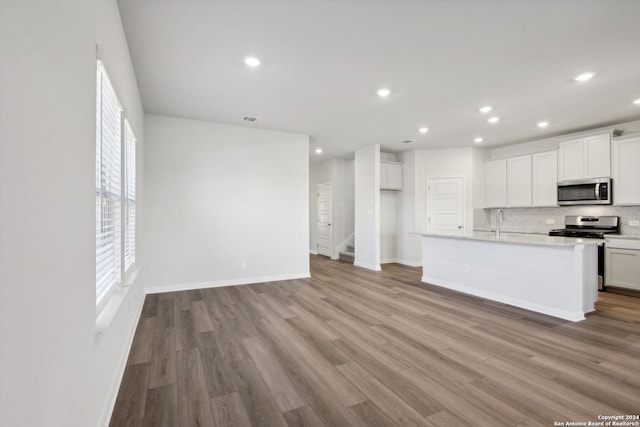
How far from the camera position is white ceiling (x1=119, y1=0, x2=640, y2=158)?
7.39 ft

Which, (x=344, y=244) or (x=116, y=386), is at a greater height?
(x=344, y=244)

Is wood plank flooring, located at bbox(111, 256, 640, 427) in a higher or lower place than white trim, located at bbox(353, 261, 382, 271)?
lower

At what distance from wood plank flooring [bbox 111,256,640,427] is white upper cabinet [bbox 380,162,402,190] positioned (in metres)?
3.56

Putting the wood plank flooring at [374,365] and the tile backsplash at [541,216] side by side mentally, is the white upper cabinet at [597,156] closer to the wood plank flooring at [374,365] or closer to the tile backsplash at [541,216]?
the tile backsplash at [541,216]

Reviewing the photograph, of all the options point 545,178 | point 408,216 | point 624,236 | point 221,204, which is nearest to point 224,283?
point 221,204

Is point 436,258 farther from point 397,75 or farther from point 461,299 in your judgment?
point 397,75

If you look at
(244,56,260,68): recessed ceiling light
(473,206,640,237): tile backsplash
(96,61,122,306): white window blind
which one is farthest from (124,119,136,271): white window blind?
(473,206,640,237): tile backsplash

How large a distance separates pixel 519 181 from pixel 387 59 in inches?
187

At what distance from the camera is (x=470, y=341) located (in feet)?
9.43

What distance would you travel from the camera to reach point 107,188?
6.72 ft

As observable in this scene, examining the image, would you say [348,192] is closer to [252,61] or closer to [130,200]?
[252,61]

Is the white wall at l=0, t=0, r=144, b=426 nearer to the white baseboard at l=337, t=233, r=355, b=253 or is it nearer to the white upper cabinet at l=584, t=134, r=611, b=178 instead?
the white upper cabinet at l=584, t=134, r=611, b=178

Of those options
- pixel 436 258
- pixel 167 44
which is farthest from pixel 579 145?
pixel 167 44

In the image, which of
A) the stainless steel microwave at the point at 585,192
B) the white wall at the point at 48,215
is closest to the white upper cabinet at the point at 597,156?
the stainless steel microwave at the point at 585,192
